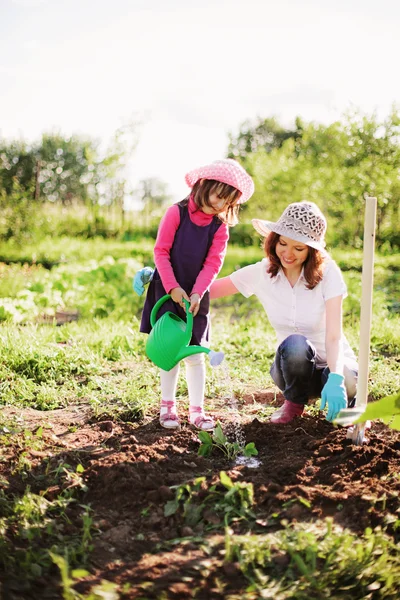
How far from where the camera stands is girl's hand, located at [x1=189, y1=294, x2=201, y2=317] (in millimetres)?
2560

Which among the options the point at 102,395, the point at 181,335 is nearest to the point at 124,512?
the point at 181,335

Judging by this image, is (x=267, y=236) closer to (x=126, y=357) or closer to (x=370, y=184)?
(x=126, y=357)

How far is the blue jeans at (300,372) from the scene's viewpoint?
8.71 ft

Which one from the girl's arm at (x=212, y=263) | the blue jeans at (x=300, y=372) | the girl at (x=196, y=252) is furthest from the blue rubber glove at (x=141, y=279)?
the blue jeans at (x=300, y=372)

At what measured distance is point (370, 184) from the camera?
28.3 ft

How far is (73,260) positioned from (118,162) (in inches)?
236

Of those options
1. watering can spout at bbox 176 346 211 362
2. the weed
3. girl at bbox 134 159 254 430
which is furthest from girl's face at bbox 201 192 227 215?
the weed

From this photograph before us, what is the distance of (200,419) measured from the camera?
265 cm

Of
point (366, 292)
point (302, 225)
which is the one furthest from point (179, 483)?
point (302, 225)

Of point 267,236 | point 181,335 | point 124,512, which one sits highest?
point 267,236

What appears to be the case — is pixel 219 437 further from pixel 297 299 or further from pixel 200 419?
pixel 297 299

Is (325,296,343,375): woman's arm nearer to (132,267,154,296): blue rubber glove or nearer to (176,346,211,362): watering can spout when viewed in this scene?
(176,346,211,362): watering can spout

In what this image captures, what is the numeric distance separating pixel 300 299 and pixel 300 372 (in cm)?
32

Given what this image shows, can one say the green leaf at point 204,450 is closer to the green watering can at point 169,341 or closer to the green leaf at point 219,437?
the green leaf at point 219,437
